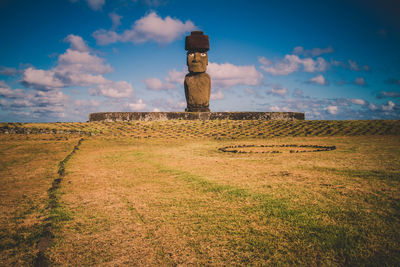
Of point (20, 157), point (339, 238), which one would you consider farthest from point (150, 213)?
point (20, 157)

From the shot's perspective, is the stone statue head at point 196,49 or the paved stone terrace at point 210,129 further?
the stone statue head at point 196,49

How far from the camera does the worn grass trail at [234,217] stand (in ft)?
5.41

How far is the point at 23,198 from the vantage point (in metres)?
2.80

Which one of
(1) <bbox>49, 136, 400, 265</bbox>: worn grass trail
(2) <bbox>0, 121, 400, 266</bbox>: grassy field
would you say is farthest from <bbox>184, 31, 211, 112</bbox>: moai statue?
(1) <bbox>49, 136, 400, 265</bbox>: worn grass trail

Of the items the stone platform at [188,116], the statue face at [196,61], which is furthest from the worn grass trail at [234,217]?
the statue face at [196,61]

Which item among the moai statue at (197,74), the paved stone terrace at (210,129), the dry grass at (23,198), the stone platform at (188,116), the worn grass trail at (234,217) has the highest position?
the moai statue at (197,74)

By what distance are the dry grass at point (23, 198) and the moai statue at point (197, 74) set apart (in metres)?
9.53

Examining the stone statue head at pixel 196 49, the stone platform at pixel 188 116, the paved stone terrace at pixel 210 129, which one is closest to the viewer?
the paved stone terrace at pixel 210 129

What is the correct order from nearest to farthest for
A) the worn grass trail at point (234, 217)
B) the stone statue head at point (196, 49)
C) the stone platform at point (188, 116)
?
the worn grass trail at point (234, 217)
the stone platform at point (188, 116)
the stone statue head at point (196, 49)

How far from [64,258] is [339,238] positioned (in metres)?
2.04

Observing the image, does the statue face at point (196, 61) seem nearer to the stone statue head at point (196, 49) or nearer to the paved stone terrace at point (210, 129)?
the stone statue head at point (196, 49)

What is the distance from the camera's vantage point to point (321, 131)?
997 centimetres

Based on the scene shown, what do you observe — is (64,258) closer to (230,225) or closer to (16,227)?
(16,227)

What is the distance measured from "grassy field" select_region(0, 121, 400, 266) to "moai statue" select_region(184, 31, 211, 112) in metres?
10.4
